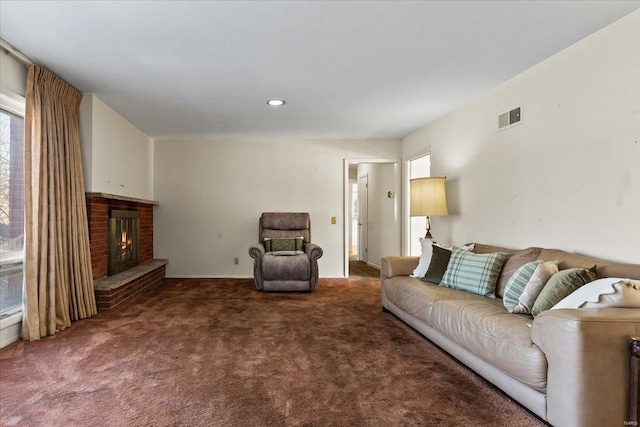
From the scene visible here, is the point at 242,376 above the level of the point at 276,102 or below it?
below

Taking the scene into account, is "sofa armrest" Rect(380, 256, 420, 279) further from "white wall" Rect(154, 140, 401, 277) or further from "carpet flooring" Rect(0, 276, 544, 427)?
"white wall" Rect(154, 140, 401, 277)

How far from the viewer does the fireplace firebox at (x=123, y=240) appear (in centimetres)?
423

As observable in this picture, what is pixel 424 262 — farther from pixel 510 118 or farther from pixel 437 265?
pixel 510 118

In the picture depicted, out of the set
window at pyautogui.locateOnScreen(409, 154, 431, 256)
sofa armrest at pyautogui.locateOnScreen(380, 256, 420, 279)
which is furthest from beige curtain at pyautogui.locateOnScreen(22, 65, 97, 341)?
window at pyautogui.locateOnScreen(409, 154, 431, 256)

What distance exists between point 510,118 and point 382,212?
3453mm

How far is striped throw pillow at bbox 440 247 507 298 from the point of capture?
107 inches

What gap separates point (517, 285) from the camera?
2.31 meters

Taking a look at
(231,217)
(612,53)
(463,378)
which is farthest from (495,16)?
(231,217)

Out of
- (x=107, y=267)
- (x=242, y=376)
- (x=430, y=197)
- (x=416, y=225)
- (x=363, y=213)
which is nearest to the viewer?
(x=242, y=376)

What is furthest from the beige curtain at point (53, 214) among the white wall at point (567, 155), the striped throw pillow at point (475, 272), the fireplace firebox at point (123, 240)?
the white wall at point (567, 155)

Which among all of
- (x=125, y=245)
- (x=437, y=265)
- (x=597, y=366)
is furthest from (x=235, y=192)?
(x=597, y=366)

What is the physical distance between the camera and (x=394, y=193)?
5.90m

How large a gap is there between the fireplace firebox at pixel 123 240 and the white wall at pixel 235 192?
0.76 meters

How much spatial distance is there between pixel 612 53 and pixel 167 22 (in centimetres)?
272
